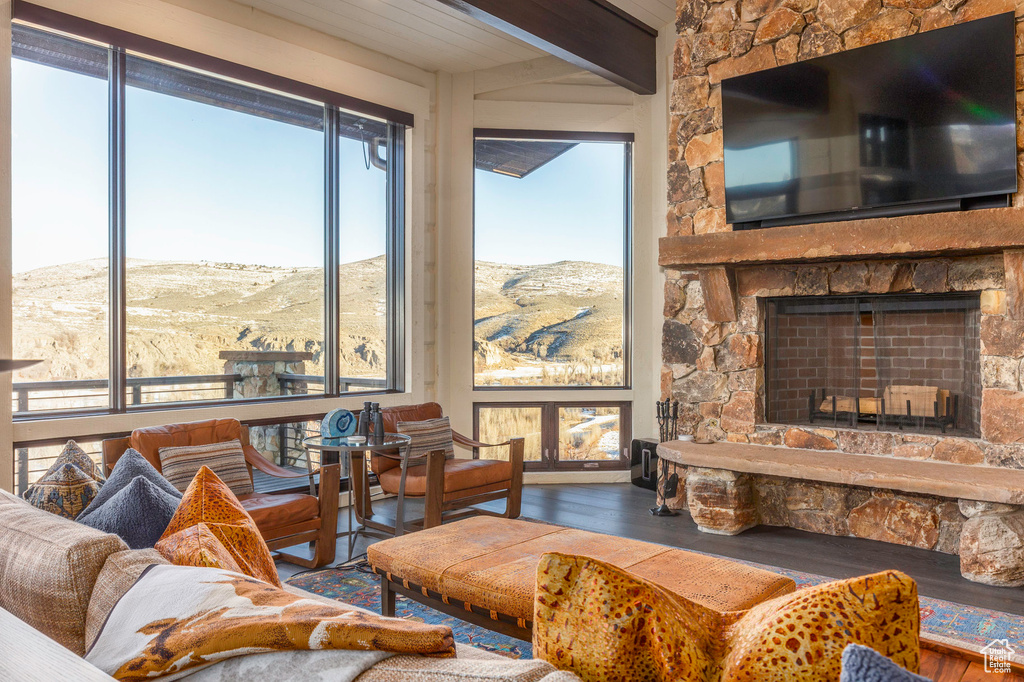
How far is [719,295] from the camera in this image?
451 centimetres

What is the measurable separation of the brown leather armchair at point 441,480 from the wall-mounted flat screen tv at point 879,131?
85.7 inches

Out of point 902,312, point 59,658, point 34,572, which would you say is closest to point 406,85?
point 902,312

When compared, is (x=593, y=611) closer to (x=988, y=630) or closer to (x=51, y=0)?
(x=988, y=630)

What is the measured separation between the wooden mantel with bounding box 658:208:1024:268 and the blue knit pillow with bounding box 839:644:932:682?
338 centimetres

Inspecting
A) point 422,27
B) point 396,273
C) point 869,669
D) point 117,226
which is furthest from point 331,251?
point 869,669

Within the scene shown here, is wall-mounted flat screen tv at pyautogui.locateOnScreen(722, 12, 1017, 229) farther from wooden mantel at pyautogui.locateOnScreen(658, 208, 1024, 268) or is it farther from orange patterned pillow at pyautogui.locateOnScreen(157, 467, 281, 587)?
orange patterned pillow at pyautogui.locateOnScreen(157, 467, 281, 587)

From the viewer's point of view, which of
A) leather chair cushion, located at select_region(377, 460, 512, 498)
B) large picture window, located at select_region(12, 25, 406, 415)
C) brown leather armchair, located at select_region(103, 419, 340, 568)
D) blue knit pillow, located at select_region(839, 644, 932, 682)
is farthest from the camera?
leather chair cushion, located at select_region(377, 460, 512, 498)

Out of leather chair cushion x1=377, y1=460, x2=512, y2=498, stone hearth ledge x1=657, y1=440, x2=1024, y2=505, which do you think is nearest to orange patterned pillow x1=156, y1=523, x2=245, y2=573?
leather chair cushion x1=377, y1=460, x2=512, y2=498

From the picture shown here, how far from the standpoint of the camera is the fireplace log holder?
3.97 metres

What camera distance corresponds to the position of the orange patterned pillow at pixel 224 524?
4.61ft

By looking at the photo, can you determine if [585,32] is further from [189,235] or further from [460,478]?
[460,478]

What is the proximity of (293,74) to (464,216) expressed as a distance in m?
1.69

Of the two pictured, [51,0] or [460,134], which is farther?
[460,134]

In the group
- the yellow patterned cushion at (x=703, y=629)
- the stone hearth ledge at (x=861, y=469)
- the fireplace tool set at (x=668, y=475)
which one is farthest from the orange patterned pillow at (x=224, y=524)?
the fireplace tool set at (x=668, y=475)
